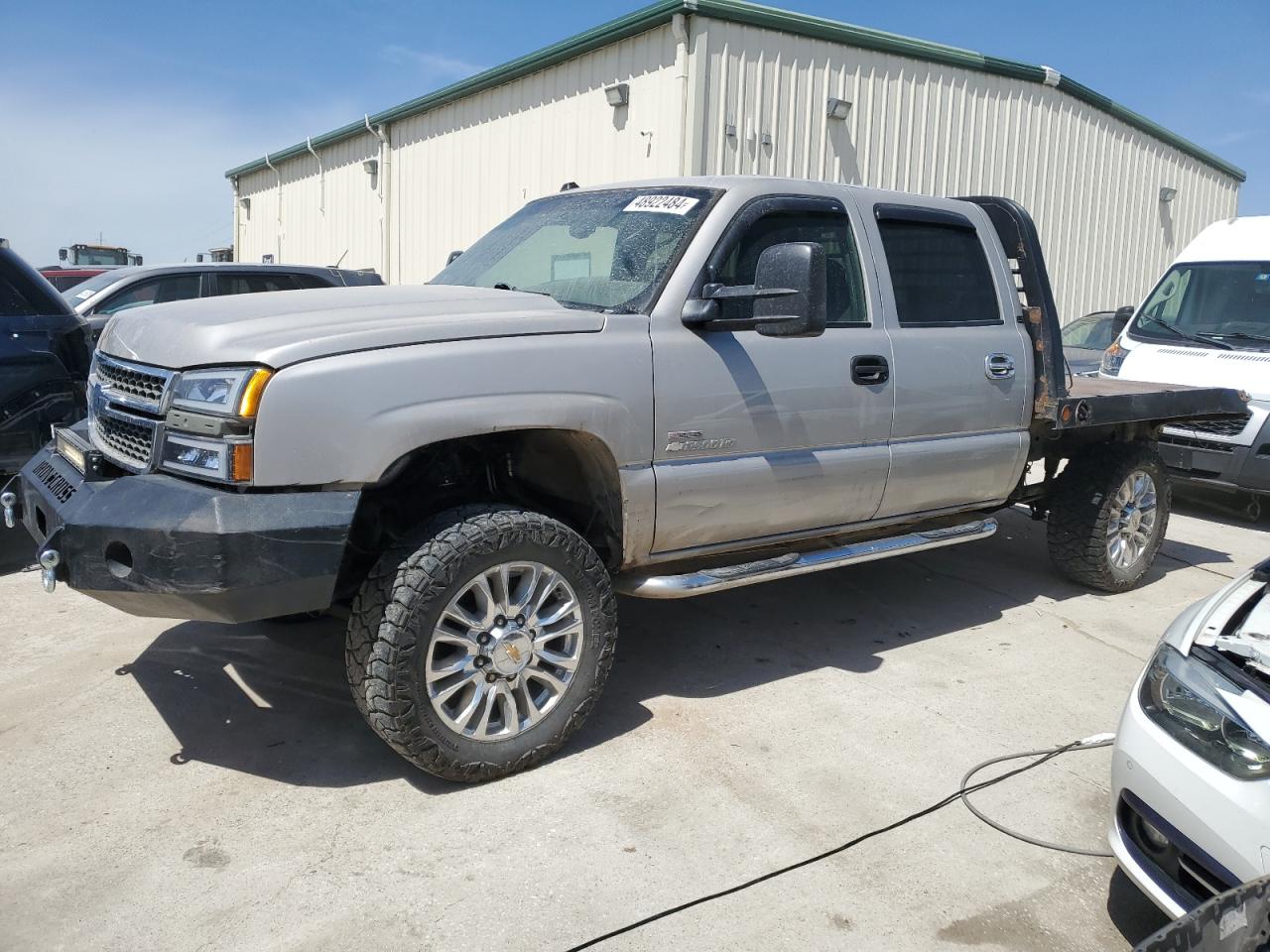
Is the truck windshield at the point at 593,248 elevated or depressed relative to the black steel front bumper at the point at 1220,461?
elevated

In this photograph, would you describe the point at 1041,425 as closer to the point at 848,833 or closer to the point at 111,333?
the point at 848,833

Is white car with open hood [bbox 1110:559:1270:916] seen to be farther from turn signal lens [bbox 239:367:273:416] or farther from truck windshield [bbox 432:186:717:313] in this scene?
turn signal lens [bbox 239:367:273:416]

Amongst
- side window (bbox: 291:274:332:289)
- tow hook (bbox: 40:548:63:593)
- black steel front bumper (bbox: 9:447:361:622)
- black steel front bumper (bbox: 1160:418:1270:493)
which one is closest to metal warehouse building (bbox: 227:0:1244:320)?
side window (bbox: 291:274:332:289)

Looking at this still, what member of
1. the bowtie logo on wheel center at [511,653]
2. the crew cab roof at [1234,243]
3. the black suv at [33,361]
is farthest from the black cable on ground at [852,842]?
the crew cab roof at [1234,243]

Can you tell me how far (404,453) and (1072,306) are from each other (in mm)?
15068

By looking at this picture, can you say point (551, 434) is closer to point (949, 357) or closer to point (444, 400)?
point (444, 400)

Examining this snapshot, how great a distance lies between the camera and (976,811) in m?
3.27

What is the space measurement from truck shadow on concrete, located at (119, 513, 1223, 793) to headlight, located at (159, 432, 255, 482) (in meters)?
1.06

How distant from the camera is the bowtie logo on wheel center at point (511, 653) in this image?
3.28 metres

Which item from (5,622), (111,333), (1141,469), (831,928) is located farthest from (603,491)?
(1141,469)

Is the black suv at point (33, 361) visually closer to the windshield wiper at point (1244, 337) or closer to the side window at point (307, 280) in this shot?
the side window at point (307, 280)

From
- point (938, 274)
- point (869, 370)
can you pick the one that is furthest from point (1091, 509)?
point (869, 370)

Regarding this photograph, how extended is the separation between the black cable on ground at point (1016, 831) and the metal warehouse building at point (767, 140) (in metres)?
8.13

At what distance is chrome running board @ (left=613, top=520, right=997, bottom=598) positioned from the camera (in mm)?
3701
